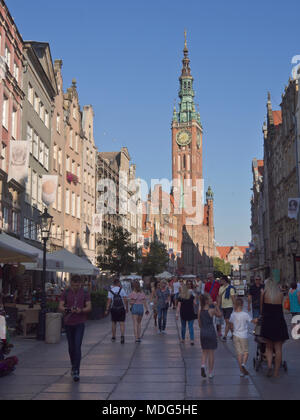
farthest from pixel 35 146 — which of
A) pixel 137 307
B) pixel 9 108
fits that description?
pixel 137 307

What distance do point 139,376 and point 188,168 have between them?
5315 inches

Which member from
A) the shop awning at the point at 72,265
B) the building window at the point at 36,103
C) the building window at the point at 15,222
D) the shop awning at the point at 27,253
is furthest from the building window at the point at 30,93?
the shop awning at the point at 27,253

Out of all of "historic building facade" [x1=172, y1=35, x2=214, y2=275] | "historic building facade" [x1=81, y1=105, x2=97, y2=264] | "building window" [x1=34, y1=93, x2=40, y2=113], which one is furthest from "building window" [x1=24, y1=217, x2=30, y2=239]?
"historic building facade" [x1=172, y1=35, x2=214, y2=275]

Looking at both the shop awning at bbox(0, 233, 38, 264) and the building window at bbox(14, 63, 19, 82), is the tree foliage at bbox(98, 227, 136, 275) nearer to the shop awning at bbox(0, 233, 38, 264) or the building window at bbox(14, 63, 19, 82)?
the building window at bbox(14, 63, 19, 82)

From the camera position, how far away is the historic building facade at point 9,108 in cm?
2742

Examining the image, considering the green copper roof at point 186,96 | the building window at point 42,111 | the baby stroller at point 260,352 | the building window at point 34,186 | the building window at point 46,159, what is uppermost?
the green copper roof at point 186,96

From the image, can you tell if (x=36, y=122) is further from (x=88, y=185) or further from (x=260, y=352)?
(x=260, y=352)

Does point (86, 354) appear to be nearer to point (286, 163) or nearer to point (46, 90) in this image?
point (46, 90)

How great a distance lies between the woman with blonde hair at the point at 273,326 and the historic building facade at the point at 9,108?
19064 millimetres

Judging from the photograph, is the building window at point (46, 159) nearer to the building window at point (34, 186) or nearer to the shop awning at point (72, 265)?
the building window at point (34, 186)

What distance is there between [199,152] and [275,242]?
3661 inches

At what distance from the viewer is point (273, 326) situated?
1008 cm

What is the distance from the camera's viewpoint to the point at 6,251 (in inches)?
583
